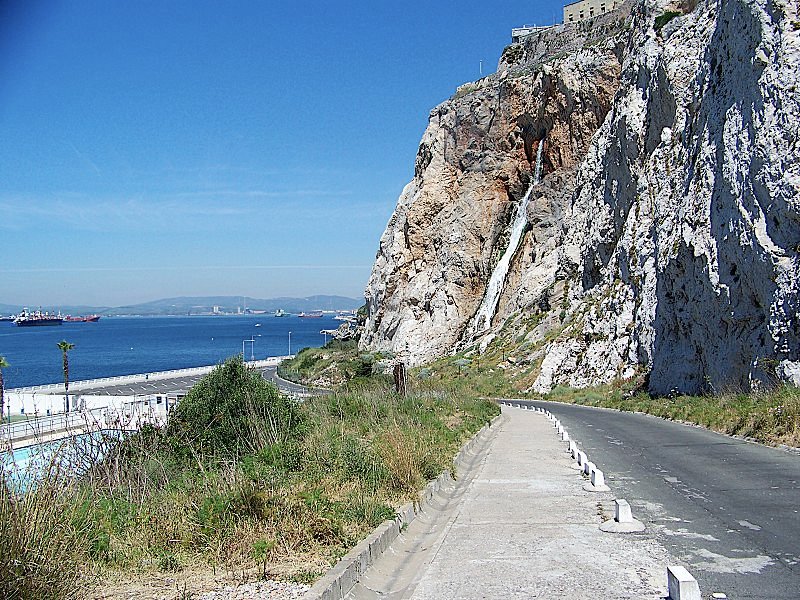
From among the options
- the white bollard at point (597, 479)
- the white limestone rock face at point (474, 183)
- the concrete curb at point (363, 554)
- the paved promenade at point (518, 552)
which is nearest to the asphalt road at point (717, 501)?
the white bollard at point (597, 479)

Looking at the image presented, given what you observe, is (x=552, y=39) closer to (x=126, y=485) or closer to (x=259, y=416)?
(x=259, y=416)

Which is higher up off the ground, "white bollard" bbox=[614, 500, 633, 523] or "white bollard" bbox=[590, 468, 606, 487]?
"white bollard" bbox=[614, 500, 633, 523]

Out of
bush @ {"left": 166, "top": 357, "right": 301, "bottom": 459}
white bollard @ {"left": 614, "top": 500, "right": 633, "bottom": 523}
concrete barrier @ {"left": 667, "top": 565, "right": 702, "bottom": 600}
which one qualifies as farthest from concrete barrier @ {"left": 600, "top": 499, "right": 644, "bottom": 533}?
bush @ {"left": 166, "top": 357, "right": 301, "bottom": 459}

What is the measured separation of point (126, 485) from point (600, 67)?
51.4 meters

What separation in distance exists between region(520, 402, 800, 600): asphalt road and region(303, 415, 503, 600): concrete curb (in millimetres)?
2610

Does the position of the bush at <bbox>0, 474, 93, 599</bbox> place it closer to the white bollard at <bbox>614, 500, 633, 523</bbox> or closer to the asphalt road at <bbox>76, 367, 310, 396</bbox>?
the white bollard at <bbox>614, 500, 633, 523</bbox>

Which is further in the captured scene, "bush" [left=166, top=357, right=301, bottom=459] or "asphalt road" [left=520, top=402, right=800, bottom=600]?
"bush" [left=166, top=357, right=301, bottom=459]

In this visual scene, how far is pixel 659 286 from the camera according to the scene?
95.1 ft

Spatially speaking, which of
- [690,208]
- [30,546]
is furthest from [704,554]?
[690,208]

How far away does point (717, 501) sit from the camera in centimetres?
948

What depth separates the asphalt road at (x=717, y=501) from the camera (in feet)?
21.2

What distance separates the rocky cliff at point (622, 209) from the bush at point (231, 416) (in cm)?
1225

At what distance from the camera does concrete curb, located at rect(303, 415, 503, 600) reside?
5910mm

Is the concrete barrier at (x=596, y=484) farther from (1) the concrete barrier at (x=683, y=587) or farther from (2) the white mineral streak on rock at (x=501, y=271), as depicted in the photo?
(2) the white mineral streak on rock at (x=501, y=271)
